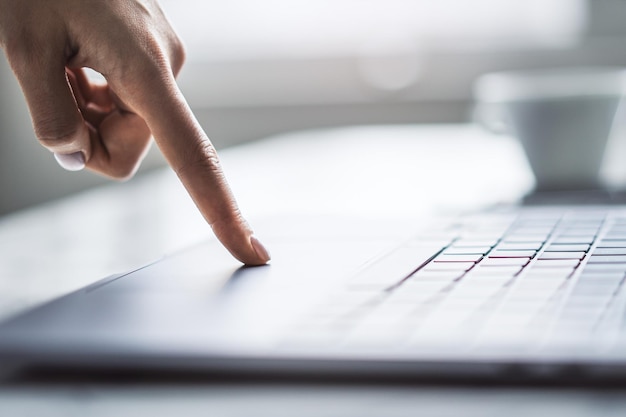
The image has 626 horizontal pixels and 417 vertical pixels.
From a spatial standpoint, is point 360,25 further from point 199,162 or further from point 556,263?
point 556,263

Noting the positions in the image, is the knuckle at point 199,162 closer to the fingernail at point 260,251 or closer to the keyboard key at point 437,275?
the fingernail at point 260,251

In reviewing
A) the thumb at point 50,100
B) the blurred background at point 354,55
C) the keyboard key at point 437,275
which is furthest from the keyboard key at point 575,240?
the blurred background at point 354,55

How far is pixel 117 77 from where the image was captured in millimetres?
571

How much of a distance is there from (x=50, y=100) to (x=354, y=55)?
2.09 metres

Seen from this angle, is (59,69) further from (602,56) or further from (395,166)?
(602,56)

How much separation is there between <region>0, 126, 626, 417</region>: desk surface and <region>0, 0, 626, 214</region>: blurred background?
0.63 meters

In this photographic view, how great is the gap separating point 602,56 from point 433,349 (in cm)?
229

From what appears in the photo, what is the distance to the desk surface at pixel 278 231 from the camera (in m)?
0.30

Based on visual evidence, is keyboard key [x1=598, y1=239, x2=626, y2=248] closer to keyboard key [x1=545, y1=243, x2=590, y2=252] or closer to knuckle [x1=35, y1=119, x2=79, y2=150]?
keyboard key [x1=545, y1=243, x2=590, y2=252]

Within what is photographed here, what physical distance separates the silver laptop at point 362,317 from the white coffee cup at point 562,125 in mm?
397

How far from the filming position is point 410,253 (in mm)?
519

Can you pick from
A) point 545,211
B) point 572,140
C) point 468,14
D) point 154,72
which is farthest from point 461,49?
point 154,72

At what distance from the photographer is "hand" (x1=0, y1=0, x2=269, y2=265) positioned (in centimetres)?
55

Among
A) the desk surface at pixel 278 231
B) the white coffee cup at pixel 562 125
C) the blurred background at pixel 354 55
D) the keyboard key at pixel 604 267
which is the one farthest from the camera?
the blurred background at pixel 354 55
